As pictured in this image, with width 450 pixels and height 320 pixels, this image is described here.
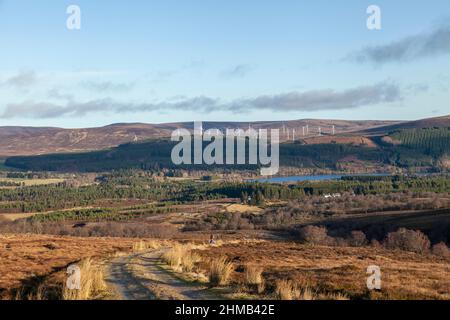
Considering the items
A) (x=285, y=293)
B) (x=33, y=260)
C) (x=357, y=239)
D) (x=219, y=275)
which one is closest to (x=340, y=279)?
(x=219, y=275)

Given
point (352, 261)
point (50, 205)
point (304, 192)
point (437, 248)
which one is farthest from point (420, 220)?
point (50, 205)

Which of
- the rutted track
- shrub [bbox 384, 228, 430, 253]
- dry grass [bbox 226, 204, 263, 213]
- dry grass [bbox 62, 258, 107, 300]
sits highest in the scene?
dry grass [bbox 62, 258, 107, 300]

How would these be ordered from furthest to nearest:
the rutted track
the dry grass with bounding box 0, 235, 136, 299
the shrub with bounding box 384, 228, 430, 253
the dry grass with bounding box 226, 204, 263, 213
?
the dry grass with bounding box 226, 204, 263, 213, the shrub with bounding box 384, 228, 430, 253, the dry grass with bounding box 0, 235, 136, 299, the rutted track

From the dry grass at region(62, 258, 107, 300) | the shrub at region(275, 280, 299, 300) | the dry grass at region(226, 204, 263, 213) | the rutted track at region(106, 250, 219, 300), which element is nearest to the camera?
the shrub at region(275, 280, 299, 300)

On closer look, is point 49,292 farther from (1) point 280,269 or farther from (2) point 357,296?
(1) point 280,269

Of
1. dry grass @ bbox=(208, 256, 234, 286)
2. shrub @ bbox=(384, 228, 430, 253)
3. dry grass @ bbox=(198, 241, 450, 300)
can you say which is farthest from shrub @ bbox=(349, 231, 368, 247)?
dry grass @ bbox=(208, 256, 234, 286)

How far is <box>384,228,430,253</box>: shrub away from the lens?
224 ft

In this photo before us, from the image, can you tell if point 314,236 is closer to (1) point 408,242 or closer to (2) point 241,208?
(1) point 408,242

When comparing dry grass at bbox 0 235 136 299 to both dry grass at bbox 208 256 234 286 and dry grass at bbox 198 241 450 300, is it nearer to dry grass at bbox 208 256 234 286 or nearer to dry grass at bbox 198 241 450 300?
dry grass at bbox 208 256 234 286

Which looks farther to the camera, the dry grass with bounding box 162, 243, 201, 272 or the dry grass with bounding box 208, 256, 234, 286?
the dry grass with bounding box 162, 243, 201, 272

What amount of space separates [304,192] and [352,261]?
149 meters

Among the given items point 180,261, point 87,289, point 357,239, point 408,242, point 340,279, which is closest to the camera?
point 87,289

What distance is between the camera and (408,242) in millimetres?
70125

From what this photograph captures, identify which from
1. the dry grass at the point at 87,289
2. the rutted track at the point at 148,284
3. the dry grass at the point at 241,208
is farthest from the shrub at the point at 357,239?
the dry grass at the point at 241,208
